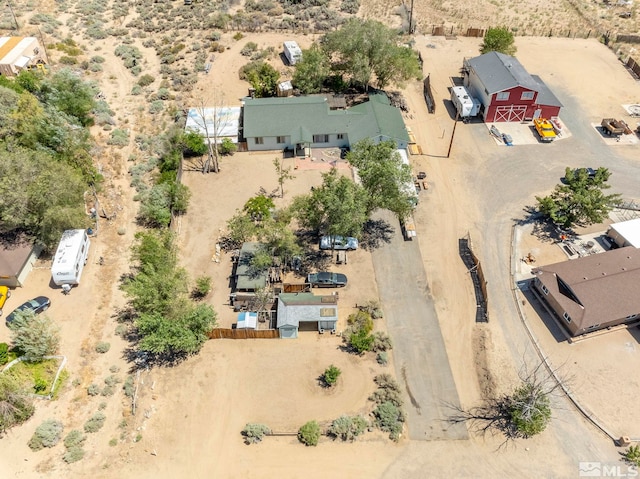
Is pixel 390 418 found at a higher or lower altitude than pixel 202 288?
lower

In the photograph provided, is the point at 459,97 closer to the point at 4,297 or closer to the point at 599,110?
the point at 599,110

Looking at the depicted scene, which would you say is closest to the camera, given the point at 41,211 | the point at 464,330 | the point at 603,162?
the point at 464,330

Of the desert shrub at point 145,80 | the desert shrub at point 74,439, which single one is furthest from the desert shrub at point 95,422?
the desert shrub at point 145,80

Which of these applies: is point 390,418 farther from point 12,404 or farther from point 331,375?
point 12,404

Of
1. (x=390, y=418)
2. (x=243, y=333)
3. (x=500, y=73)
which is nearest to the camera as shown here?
(x=390, y=418)

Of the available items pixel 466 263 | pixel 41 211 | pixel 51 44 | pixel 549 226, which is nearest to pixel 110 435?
pixel 41 211

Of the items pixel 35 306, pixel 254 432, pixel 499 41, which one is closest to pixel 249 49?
pixel 499 41

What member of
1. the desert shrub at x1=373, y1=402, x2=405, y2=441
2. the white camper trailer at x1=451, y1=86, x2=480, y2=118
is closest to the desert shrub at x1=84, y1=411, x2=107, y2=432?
the desert shrub at x1=373, y1=402, x2=405, y2=441

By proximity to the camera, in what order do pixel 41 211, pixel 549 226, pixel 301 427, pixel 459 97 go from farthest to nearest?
1. pixel 459 97
2. pixel 549 226
3. pixel 41 211
4. pixel 301 427
